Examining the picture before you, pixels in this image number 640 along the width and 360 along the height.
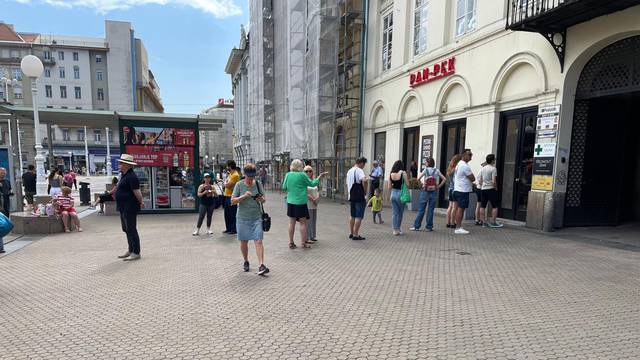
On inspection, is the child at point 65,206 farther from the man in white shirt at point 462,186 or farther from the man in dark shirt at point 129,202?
the man in white shirt at point 462,186

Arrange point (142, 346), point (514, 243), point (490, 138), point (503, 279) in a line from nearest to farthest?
point (142, 346), point (503, 279), point (514, 243), point (490, 138)

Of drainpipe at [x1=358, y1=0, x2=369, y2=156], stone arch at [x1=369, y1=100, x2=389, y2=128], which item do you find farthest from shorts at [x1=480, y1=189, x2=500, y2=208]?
drainpipe at [x1=358, y1=0, x2=369, y2=156]

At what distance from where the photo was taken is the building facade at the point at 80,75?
193 feet

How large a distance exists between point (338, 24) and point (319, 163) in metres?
7.07

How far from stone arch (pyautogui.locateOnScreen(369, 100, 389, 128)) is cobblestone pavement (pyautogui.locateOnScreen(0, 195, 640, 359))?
957cm

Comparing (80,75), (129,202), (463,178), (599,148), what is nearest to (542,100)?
(599,148)

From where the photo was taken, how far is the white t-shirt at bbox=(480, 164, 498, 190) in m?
8.81

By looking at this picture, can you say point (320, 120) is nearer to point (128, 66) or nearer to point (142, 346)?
point (142, 346)

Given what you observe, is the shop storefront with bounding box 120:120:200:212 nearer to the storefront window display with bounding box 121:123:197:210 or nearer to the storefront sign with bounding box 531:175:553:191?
the storefront window display with bounding box 121:123:197:210

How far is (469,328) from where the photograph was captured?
349cm

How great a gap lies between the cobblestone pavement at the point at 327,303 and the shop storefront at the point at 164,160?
459 cm

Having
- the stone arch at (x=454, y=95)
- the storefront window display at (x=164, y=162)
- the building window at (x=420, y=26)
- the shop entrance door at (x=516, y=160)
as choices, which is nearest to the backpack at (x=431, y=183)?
the shop entrance door at (x=516, y=160)

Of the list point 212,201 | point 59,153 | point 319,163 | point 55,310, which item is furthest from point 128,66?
point 55,310

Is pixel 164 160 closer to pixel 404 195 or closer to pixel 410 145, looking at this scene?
pixel 404 195
